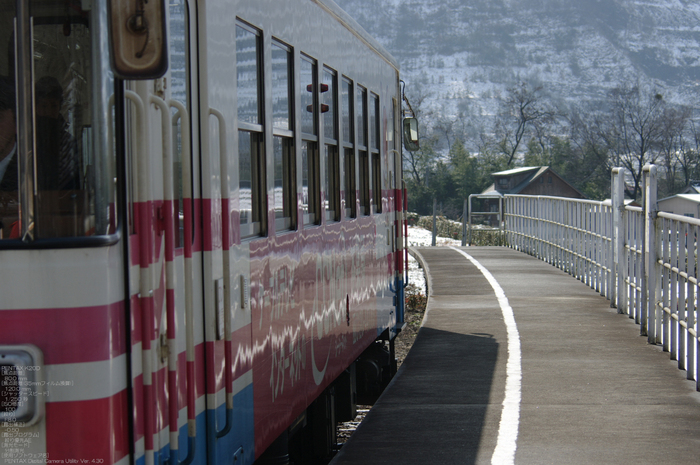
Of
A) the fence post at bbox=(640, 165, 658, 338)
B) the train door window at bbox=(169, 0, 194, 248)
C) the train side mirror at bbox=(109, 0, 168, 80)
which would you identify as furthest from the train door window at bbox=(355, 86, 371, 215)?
the train side mirror at bbox=(109, 0, 168, 80)

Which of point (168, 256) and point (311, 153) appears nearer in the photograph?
point (168, 256)

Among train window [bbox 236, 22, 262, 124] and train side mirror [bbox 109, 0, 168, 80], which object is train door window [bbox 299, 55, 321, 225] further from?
A: train side mirror [bbox 109, 0, 168, 80]

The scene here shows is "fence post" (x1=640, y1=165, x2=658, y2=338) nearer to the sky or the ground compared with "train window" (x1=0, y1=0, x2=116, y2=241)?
nearer to the ground

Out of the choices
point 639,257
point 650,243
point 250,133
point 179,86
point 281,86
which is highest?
point 281,86

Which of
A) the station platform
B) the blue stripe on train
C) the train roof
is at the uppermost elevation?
the train roof

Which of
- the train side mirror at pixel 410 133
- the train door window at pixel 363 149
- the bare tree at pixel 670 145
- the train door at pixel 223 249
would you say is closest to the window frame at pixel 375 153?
the train door window at pixel 363 149

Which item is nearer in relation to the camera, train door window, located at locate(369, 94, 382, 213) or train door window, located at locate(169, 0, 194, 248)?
train door window, located at locate(169, 0, 194, 248)

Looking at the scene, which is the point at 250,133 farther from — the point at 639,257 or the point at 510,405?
the point at 639,257

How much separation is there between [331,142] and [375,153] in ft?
6.53

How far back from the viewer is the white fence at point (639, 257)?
23.8ft

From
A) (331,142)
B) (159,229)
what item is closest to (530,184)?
(331,142)

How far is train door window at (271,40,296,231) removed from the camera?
4.52 metres

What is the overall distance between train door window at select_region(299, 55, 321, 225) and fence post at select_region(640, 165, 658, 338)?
4.12 metres

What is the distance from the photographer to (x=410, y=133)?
952 centimetres
